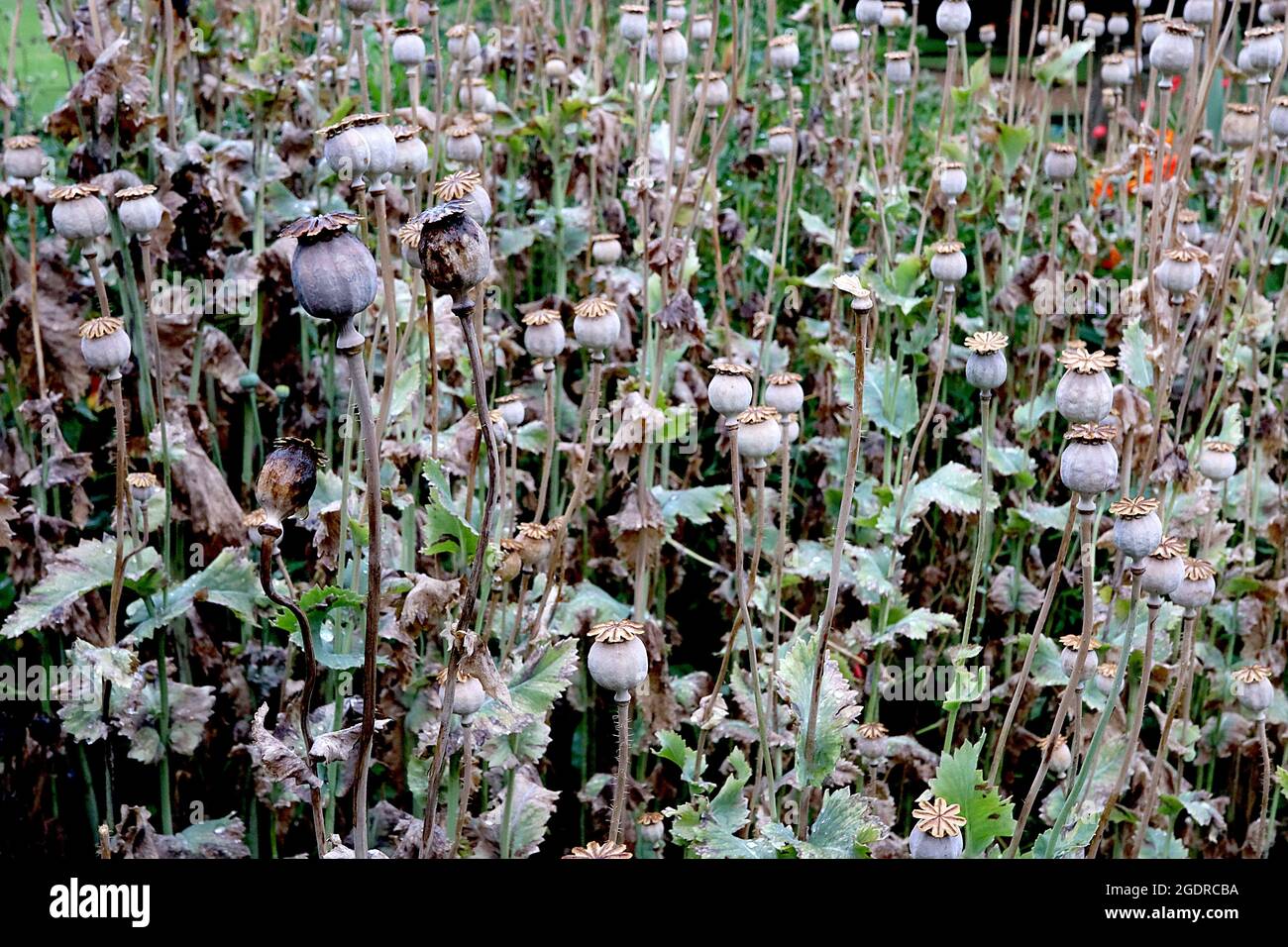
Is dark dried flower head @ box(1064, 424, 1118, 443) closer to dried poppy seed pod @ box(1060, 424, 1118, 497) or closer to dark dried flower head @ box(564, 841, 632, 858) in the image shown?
dried poppy seed pod @ box(1060, 424, 1118, 497)

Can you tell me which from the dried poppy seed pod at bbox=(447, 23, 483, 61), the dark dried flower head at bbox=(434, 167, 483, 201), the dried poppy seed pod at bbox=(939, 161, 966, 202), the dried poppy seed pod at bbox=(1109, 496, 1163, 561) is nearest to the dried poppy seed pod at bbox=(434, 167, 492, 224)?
the dark dried flower head at bbox=(434, 167, 483, 201)

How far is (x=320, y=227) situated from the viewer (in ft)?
3.29

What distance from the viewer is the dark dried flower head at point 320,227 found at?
101 cm

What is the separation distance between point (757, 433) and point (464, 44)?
4.74 ft

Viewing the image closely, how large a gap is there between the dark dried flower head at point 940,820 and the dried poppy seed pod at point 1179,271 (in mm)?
953

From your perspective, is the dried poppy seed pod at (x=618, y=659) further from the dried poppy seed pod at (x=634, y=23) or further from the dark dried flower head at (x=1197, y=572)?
the dried poppy seed pod at (x=634, y=23)

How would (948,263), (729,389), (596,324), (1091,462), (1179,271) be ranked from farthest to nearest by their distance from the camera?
(948,263) < (1179,271) < (596,324) < (729,389) < (1091,462)

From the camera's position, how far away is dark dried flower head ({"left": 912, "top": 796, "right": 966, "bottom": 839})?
4.16 feet

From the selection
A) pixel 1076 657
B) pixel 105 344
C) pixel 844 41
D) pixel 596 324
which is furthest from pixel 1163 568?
pixel 844 41

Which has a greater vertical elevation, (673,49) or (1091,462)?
(673,49)

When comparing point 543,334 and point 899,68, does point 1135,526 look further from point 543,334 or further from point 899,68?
point 899,68

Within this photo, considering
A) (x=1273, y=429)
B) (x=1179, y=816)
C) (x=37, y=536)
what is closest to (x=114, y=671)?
(x=37, y=536)

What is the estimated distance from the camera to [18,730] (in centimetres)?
205

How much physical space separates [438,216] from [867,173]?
2.18 m
